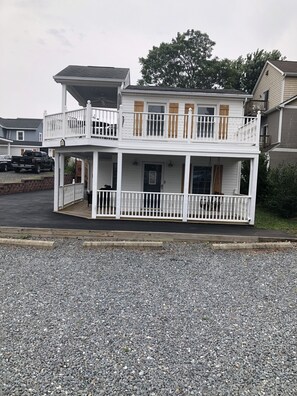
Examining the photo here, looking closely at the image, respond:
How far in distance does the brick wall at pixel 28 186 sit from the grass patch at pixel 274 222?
1429 cm

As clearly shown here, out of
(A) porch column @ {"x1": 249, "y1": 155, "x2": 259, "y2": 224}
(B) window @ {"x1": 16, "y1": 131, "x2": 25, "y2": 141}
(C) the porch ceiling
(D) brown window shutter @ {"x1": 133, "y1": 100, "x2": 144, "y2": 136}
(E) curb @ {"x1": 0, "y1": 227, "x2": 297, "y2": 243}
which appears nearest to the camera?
(E) curb @ {"x1": 0, "y1": 227, "x2": 297, "y2": 243}

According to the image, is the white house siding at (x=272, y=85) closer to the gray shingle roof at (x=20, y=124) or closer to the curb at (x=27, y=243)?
the curb at (x=27, y=243)

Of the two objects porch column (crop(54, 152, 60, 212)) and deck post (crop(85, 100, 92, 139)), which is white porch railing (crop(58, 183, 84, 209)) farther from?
deck post (crop(85, 100, 92, 139))

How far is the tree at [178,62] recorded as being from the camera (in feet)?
133

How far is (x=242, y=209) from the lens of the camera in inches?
474

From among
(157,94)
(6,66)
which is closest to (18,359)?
(157,94)

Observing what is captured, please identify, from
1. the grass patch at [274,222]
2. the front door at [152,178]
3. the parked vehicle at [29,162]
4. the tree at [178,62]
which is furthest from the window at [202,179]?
the tree at [178,62]

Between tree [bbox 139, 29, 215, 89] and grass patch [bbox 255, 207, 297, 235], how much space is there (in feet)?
99.0

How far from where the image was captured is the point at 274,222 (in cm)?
1214

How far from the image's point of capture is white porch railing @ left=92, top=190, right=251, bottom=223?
11.8 metres

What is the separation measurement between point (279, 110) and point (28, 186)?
17567 mm

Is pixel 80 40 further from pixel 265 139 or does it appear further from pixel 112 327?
pixel 112 327

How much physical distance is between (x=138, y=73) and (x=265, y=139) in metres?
25.8

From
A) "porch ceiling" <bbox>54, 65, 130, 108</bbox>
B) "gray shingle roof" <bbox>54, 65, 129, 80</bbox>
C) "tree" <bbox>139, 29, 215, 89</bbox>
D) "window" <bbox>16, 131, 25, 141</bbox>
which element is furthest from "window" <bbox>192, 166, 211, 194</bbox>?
"window" <bbox>16, 131, 25, 141</bbox>
